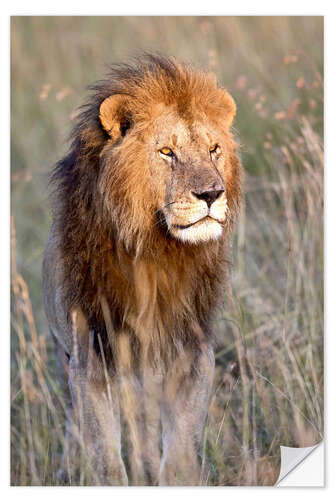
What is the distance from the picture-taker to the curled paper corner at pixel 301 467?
4.31 m

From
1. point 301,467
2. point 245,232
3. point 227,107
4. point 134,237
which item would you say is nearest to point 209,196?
point 134,237

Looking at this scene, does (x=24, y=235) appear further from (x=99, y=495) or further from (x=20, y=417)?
(x=99, y=495)

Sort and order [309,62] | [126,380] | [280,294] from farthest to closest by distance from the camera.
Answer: [280,294]
[309,62]
[126,380]

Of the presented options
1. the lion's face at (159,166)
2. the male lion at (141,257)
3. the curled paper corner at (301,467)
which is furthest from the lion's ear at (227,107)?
the curled paper corner at (301,467)

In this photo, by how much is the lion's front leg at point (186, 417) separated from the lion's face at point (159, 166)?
0.72 meters

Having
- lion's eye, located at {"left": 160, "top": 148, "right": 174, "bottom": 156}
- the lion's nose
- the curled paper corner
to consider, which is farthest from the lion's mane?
the curled paper corner

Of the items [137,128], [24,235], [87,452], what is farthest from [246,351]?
[24,235]

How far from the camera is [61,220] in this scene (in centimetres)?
431

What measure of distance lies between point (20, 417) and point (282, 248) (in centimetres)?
213

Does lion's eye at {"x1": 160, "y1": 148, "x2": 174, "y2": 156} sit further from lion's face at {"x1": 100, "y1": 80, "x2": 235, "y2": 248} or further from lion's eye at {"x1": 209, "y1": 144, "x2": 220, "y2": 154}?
lion's eye at {"x1": 209, "y1": 144, "x2": 220, "y2": 154}

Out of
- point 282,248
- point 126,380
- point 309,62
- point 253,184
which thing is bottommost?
point 126,380

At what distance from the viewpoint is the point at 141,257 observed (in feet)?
13.6

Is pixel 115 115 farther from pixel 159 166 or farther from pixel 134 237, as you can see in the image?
pixel 134 237

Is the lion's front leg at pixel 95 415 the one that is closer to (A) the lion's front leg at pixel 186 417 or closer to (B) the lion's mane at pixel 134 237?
(B) the lion's mane at pixel 134 237
